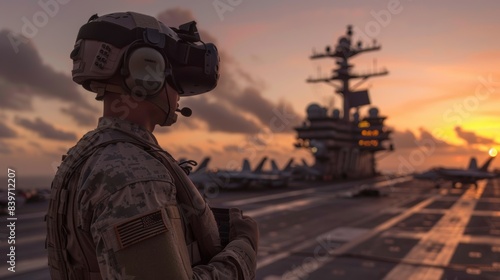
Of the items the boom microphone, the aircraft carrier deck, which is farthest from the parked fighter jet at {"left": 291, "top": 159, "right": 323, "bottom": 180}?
the boom microphone

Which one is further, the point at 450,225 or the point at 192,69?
the point at 450,225

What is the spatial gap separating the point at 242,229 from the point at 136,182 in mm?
771

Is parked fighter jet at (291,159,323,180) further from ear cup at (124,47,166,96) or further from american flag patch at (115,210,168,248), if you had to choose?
american flag patch at (115,210,168,248)

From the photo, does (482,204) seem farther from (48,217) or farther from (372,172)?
(372,172)

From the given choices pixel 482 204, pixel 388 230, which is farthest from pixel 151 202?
pixel 482 204

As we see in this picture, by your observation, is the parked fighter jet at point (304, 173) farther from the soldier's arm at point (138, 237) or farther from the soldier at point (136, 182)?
the soldier's arm at point (138, 237)

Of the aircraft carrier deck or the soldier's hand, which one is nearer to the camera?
the soldier's hand

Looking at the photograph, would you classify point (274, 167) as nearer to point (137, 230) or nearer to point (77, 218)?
point (77, 218)

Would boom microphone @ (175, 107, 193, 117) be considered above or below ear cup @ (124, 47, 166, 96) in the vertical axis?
below

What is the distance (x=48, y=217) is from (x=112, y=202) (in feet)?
2.32

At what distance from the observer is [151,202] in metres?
1.79

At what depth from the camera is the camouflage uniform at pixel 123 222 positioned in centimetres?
169

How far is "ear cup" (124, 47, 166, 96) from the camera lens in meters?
2.13

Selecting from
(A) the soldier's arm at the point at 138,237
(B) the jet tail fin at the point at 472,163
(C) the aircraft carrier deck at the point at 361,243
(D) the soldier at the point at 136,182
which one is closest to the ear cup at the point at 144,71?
(D) the soldier at the point at 136,182
